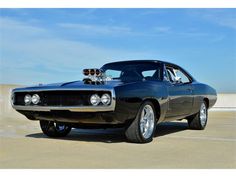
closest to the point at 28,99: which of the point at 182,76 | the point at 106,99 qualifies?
the point at 106,99

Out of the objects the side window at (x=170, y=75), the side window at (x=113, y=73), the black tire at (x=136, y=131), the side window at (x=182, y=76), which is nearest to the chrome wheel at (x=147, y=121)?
the black tire at (x=136, y=131)

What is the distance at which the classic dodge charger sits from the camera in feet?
19.8

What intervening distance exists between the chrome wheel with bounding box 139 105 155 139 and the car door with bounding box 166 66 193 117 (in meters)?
0.58

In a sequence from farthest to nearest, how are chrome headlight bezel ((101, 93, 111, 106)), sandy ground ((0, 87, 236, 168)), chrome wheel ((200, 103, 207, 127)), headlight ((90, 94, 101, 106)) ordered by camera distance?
chrome wheel ((200, 103, 207, 127))
headlight ((90, 94, 101, 106))
chrome headlight bezel ((101, 93, 111, 106))
sandy ground ((0, 87, 236, 168))

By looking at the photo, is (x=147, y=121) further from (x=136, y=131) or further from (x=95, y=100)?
(x=95, y=100)

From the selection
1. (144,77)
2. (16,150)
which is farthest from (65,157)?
(144,77)

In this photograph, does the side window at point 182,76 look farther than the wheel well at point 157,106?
Yes

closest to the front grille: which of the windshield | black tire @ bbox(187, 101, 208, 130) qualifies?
the windshield

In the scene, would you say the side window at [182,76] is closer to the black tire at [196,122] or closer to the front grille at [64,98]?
the black tire at [196,122]

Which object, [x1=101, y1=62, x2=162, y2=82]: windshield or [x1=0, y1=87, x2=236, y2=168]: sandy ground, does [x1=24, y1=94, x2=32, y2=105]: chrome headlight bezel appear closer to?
[x1=0, y1=87, x2=236, y2=168]: sandy ground

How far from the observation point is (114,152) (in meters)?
5.54

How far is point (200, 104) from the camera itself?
898cm

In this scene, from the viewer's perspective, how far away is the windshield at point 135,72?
7.45 metres

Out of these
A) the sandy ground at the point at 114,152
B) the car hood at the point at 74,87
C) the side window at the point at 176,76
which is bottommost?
the sandy ground at the point at 114,152
